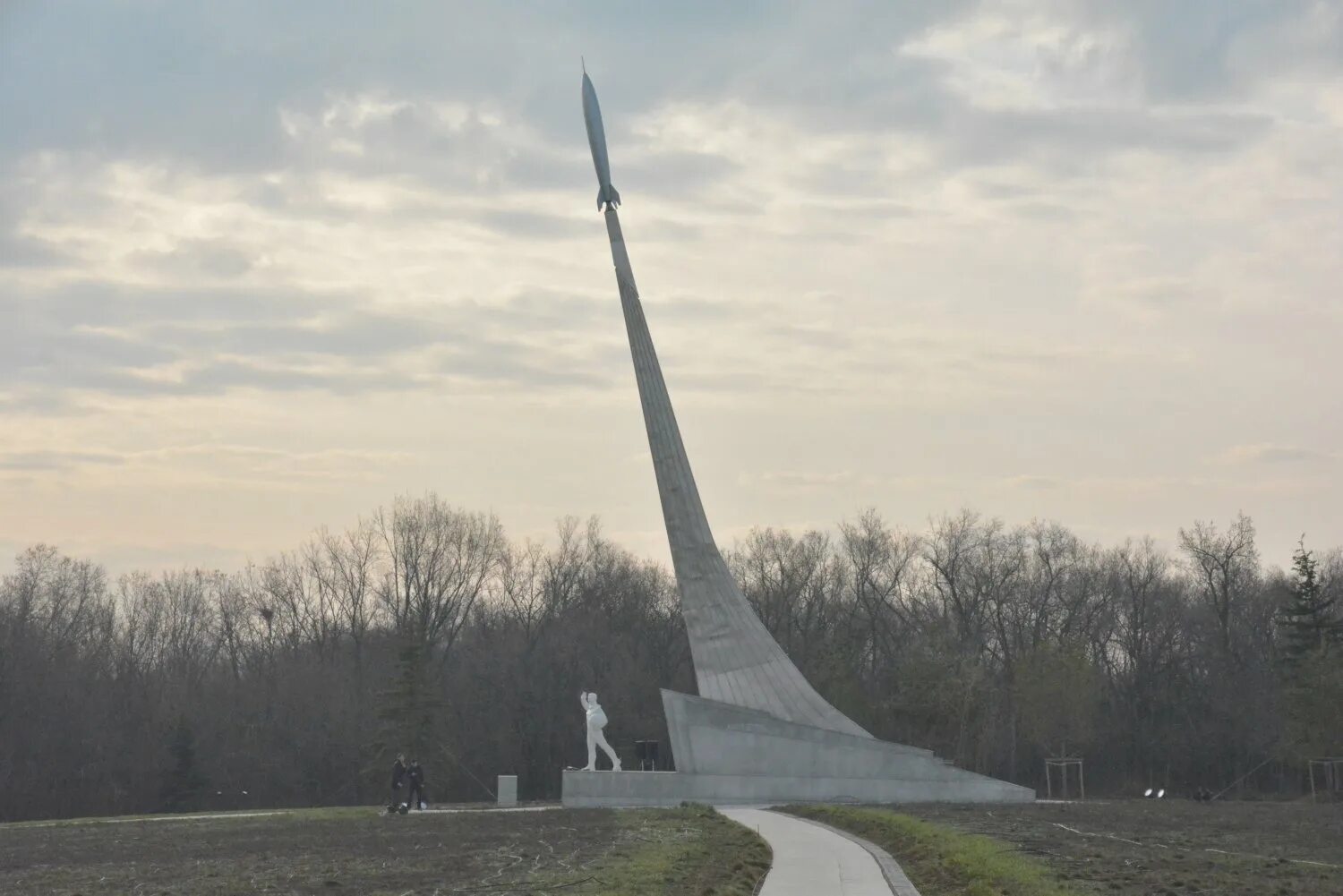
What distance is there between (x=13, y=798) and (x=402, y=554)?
19886 mm

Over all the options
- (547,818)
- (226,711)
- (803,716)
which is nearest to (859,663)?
(226,711)

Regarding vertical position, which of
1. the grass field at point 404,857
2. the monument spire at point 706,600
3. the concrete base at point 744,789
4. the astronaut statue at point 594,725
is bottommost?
the grass field at point 404,857

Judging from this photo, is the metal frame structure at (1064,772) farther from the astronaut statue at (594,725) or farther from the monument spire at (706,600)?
the astronaut statue at (594,725)

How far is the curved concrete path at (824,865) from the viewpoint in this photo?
40.9ft

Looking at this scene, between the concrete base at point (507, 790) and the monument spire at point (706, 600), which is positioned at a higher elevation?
the monument spire at point (706, 600)

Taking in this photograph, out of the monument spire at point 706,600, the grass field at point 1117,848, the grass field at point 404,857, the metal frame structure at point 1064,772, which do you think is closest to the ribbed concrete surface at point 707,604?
the monument spire at point 706,600

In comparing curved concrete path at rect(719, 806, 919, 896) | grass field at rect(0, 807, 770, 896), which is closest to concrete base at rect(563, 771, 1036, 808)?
grass field at rect(0, 807, 770, 896)

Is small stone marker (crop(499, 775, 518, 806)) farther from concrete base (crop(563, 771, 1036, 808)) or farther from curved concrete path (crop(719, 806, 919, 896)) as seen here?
curved concrete path (crop(719, 806, 919, 896))

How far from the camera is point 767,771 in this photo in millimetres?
27312

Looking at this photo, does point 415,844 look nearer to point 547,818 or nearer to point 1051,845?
point 547,818

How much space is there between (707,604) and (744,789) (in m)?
3.89

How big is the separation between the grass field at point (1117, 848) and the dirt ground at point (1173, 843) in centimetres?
1

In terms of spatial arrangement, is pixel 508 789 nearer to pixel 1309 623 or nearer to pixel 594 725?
pixel 594 725

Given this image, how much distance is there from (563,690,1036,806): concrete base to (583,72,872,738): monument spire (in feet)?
2.46
